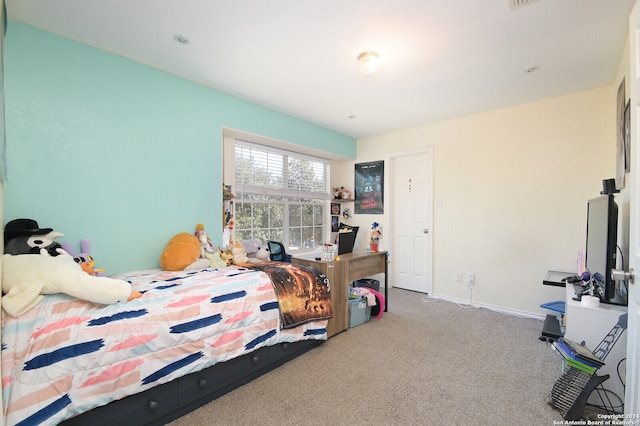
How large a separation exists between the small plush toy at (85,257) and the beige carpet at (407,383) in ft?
3.98

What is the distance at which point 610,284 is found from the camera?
5.75 feet

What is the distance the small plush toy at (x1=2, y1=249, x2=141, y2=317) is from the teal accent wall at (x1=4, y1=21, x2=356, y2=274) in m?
0.72

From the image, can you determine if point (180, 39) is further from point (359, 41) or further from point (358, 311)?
point (358, 311)

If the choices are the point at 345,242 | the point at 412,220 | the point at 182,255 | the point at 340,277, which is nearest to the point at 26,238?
the point at 182,255

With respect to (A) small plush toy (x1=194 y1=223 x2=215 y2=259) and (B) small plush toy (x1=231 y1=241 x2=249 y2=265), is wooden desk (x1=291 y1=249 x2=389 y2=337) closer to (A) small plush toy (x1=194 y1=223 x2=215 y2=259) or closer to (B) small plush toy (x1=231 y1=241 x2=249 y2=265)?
(B) small plush toy (x1=231 y1=241 x2=249 y2=265)

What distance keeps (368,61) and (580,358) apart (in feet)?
7.69

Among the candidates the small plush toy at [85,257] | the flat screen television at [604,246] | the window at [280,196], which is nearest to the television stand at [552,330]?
the flat screen television at [604,246]

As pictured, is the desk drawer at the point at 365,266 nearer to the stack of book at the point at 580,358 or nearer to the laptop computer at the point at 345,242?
the laptop computer at the point at 345,242

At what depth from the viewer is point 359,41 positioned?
2.06 meters

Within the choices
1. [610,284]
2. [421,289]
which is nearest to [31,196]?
[610,284]

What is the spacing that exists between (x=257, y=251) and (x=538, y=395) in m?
2.59

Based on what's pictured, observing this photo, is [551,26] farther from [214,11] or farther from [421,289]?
[421,289]

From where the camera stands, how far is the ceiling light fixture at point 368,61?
217cm

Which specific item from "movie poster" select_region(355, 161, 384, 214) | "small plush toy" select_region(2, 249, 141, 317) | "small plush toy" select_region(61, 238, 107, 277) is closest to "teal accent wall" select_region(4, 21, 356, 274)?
"small plush toy" select_region(61, 238, 107, 277)
